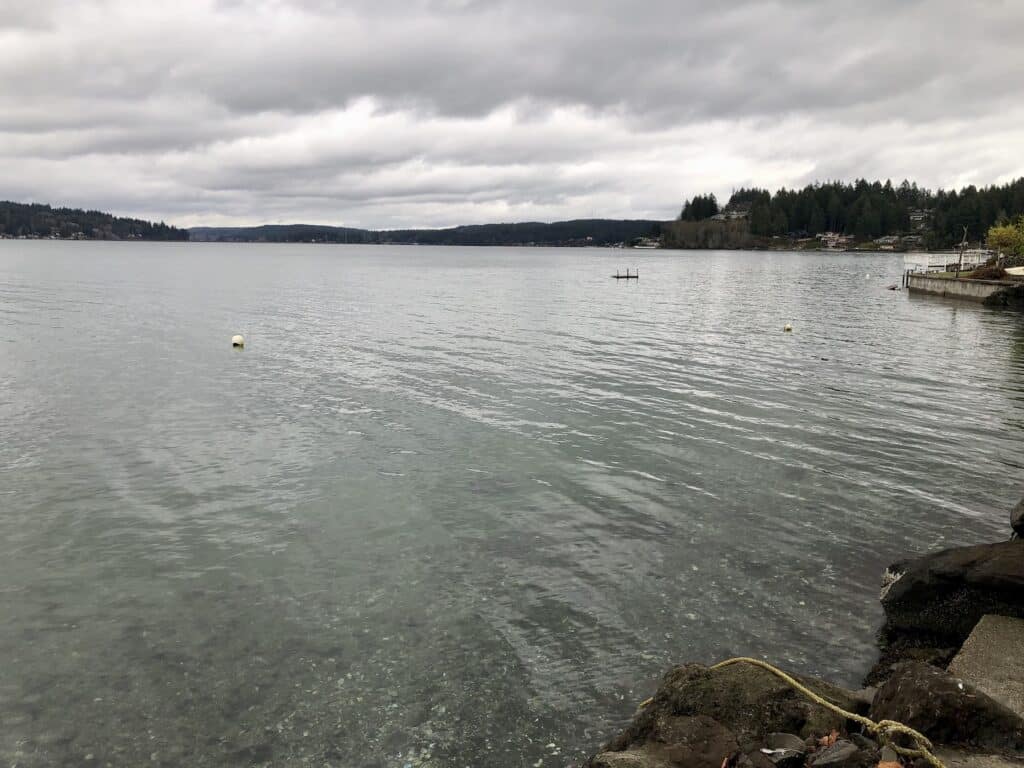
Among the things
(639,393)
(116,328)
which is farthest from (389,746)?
(116,328)

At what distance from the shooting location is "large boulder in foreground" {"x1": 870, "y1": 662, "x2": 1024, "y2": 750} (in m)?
7.06

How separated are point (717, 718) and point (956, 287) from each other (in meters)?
94.6

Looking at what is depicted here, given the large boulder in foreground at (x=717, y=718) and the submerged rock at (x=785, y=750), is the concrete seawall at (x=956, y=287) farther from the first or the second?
the submerged rock at (x=785, y=750)

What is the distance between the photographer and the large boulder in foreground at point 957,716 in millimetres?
7059

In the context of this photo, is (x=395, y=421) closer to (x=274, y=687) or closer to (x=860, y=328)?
(x=274, y=687)

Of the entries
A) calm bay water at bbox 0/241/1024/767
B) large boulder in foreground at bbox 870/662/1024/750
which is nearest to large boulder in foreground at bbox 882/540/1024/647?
calm bay water at bbox 0/241/1024/767

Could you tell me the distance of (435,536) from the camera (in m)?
15.5

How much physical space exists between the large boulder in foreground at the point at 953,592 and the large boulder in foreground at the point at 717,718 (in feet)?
12.1

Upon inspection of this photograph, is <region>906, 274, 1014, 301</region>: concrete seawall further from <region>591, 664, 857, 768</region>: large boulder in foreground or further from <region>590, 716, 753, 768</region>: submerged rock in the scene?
<region>590, 716, 753, 768</region>: submerged rock

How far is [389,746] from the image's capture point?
29.6ft

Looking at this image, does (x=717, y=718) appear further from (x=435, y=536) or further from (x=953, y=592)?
(x=435, y=536)

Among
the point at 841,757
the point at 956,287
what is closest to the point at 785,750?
the point at 841,757

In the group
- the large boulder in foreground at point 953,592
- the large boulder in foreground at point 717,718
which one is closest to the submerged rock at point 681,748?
the large boulder in foreground at point 717,718

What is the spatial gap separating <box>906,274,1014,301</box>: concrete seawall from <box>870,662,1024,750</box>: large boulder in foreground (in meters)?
81.8
